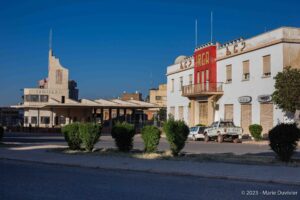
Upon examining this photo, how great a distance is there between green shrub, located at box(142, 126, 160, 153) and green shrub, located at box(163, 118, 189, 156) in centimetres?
101

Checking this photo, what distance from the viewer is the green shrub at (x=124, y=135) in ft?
71.3

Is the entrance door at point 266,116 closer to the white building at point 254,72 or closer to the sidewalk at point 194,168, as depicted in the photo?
the white building at point 254,72

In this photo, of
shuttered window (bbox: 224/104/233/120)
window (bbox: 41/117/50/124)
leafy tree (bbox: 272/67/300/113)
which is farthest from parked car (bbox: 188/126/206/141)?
window (bbox: 41/117/50/124)

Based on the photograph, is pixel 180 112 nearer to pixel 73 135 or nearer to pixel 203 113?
pixel 203 113

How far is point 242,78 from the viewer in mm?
41656

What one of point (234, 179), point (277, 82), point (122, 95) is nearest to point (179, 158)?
point (234, 179)

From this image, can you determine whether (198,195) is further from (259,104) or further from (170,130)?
(259,104)

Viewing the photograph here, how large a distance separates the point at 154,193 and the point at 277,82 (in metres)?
25.8

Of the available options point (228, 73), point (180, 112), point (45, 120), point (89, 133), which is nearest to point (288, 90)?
point (228, 73)

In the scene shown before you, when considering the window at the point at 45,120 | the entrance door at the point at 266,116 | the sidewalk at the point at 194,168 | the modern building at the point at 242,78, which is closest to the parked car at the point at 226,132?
the entrance door at the point at 266,116

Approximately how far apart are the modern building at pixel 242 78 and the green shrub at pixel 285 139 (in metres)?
19.3

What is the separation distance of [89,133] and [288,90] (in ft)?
55.0

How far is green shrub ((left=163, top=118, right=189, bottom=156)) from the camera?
19188 mm

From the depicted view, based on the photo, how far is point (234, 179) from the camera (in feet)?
41.9
